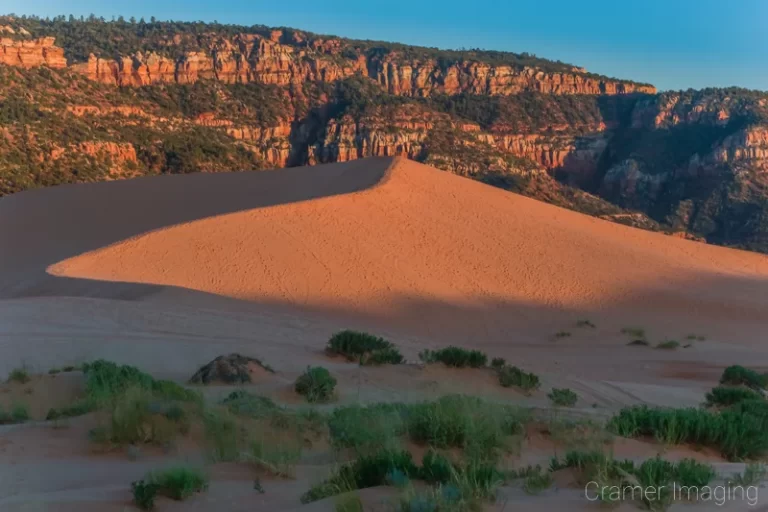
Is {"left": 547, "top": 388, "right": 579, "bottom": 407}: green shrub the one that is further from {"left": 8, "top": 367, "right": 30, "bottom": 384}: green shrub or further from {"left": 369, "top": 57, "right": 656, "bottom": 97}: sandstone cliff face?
{"left": 369, "top": 57, "right": 656, "bottom": 97}: sandstone cliff face

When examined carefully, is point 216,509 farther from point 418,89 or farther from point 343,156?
point 418,89

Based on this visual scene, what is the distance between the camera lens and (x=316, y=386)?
9.27 metres

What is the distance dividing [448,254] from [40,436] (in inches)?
738

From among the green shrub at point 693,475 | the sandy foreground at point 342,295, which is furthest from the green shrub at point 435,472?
the green shrub at point 693,475

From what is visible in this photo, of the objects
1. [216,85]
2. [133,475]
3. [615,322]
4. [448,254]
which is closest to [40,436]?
[133,475]

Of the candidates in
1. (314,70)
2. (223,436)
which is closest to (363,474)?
(223,436)

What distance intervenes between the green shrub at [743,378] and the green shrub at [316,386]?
749cm

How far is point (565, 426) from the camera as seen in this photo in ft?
22.1

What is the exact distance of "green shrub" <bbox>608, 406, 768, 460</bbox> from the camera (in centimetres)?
610

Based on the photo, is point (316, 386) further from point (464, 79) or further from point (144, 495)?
point (464, 79)

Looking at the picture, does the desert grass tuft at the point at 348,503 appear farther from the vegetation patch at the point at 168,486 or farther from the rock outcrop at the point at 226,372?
the rock outcrop at the point at 226,372

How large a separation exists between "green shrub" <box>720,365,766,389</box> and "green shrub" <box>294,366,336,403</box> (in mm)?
7489

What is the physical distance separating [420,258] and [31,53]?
172ft

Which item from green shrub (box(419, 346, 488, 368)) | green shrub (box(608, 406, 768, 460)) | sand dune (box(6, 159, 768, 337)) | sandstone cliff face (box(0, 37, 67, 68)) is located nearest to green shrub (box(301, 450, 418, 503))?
green shrub (box(608, 406, 768, 460))
